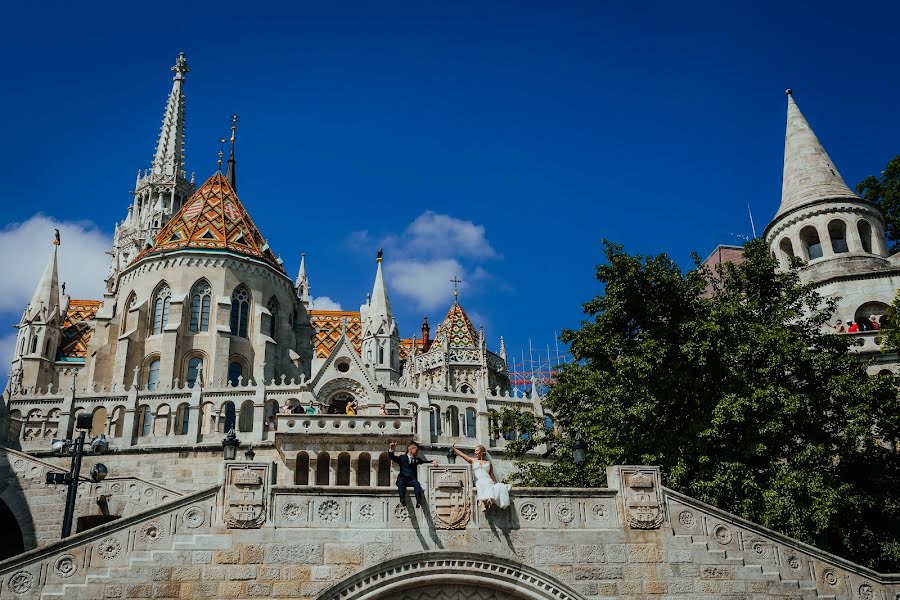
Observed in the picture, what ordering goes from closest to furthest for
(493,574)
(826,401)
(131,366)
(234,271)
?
(493,574), (826,401), (131,366), (234,271)

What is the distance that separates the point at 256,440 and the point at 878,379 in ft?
69.6

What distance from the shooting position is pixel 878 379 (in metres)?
22.8

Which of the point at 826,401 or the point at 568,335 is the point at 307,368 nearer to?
the point at 568,335

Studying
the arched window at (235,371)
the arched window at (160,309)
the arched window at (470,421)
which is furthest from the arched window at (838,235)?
the arched window at (160,309)

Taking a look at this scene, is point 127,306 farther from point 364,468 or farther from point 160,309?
point 364,468

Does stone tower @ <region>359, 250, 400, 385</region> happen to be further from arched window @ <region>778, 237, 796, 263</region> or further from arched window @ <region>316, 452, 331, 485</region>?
arched window @ <region>778, 237, 796, 263</region>

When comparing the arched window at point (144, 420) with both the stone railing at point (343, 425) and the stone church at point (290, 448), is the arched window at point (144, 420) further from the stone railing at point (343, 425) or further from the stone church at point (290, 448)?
the stone railing at point (343, 425)

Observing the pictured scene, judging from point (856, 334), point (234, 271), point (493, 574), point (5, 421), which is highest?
point (234, 271)

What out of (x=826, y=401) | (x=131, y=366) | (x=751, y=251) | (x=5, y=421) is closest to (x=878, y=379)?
(x=826, y=401)

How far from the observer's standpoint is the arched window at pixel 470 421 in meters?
35.3

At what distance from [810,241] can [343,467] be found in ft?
76.0

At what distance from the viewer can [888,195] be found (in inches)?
1649

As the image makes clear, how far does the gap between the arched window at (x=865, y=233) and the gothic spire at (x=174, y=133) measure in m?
50.8

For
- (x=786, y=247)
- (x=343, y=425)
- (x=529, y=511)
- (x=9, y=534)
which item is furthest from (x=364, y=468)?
(x=786, y=247)
